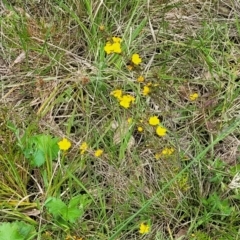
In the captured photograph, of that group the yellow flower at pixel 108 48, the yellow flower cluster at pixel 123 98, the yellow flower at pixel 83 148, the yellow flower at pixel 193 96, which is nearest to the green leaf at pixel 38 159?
the yellow flower at pixel 83 148

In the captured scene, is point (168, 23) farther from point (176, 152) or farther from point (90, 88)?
point (176, 152)

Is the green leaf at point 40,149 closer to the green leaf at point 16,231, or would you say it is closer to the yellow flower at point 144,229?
the green leaf at point 16,231

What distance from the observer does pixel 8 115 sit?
189 centimetres

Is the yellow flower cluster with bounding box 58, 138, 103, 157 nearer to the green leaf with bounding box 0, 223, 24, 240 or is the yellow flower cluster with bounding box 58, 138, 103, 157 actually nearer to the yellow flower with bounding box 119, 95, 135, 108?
the yellow flower with bounding box 119, 95, 135, 108

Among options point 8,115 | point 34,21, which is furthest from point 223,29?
point 8,115

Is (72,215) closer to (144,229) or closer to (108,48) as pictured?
(144,229)

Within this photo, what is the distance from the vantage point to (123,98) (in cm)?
190

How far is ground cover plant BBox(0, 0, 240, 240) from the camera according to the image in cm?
178

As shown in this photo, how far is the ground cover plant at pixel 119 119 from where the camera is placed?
1.78 m

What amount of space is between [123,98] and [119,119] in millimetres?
76

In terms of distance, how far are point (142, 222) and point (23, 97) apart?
65 centimetres

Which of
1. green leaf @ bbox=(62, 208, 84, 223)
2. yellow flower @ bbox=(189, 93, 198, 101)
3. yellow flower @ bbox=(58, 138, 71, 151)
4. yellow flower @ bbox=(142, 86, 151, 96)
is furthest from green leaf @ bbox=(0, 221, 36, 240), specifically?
yellow flower @ bbox=(189, 93, 198, 101)

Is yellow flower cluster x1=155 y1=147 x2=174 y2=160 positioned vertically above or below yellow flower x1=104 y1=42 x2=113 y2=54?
below

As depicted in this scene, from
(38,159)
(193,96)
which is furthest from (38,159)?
(193,96)
